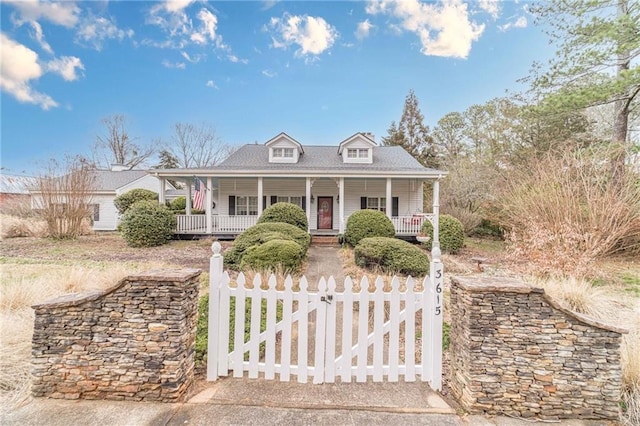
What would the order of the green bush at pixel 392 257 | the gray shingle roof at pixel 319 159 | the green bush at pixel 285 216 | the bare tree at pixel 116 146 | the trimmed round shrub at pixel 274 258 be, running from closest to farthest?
the trimmed round shrub at pixel 274 258
the green bush at pixel 392 257
the green bush at pixel 285 216
the gray shingle roof at pixel 319 159
the bare tree at pixel 116 146

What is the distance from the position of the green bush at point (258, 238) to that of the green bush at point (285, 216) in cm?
155

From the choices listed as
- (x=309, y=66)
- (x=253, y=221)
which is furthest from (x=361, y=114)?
(x=253, y=221)

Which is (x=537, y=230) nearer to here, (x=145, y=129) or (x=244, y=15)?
(x=244, y=15)

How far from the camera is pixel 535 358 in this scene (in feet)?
7.42

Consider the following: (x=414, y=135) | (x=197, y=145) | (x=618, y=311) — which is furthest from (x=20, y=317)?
(x=197, y=145)

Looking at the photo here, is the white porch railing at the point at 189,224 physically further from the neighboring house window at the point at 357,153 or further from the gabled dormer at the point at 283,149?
the neighboring house window at the point at 357,153

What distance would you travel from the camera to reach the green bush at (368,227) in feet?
33.9

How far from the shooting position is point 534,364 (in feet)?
7.41

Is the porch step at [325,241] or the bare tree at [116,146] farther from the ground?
the bare tree at [116,146]

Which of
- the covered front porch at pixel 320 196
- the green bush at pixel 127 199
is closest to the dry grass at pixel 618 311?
the covered front porch at pixel 320 196

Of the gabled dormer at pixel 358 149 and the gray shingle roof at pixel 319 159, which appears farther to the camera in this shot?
the gabled dormer at pixel 358 149

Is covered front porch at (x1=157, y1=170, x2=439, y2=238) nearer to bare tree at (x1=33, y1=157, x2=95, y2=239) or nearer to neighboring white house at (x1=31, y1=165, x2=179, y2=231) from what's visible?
bare tree at (x1=33, y1=157, x2=95, y2=239)

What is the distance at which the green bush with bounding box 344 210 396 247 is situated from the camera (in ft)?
33.9

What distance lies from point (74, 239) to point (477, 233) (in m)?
21.0
